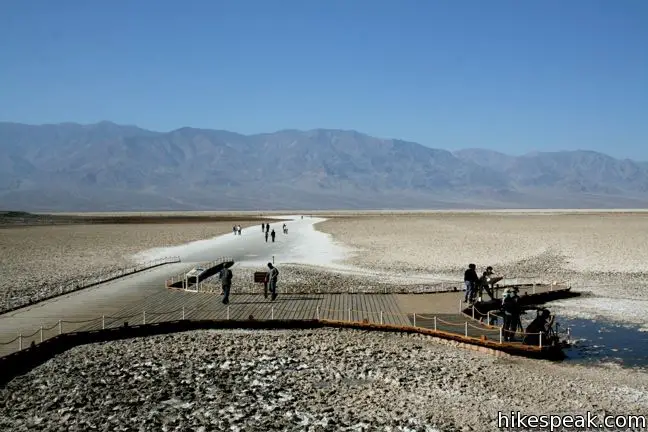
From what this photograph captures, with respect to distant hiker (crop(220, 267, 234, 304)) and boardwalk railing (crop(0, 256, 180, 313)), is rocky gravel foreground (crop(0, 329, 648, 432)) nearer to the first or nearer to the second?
distant hiker (crop(220, 267, 234, 304))

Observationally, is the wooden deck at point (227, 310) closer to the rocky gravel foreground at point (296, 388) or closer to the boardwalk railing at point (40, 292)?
the rocky gravel foreground at point (296, 388)

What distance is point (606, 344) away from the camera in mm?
18984

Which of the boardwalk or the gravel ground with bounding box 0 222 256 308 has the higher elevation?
the boardwalk

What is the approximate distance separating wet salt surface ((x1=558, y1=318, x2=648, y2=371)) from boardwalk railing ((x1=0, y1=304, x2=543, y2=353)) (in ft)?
5.02

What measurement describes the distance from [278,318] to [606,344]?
33.5 feet

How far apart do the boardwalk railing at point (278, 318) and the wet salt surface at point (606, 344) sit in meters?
1.53

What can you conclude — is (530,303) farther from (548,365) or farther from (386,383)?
(386,383)

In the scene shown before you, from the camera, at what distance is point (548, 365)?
658 inches

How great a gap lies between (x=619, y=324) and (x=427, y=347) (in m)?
8.05

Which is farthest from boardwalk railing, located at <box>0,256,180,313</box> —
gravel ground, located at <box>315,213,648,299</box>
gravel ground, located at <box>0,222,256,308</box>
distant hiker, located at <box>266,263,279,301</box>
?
gravel ground, located at <box>315,213,648,299</box>

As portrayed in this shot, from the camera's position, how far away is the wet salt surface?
1719 centimetres

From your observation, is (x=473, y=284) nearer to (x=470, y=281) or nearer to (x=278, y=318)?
(x=470, y=281)

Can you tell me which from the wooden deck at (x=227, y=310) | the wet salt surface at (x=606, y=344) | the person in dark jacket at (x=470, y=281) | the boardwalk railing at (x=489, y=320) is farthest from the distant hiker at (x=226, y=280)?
the wet salt surface at (x=606, y=344)

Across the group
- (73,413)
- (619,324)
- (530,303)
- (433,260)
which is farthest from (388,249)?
(73,413)
